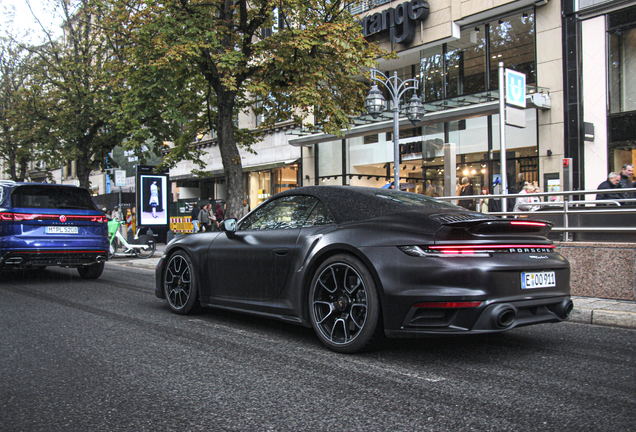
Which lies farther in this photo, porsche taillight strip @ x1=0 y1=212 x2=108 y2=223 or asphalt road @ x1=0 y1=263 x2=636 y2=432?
porsche taillight strip @ x1=0 y1=212 x2=108 y2=223

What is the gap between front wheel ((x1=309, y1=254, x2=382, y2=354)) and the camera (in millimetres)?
3834

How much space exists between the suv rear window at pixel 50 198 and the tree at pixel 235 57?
4114 millimetres

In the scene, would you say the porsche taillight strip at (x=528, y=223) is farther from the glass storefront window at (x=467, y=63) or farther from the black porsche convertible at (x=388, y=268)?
the glass storefront window at (x=467, y=63)

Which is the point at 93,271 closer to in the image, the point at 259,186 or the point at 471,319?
the point at 471,319

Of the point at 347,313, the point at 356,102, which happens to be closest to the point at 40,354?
the point at 347,313

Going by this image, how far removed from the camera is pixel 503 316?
11.7 ft

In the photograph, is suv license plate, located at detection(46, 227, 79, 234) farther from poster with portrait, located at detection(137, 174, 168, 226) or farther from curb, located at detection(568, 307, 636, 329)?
poster with portrait, located at detection(137, 174, 168, 226)

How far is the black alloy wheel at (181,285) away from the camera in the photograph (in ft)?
18.8

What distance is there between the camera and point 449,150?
13.2 m

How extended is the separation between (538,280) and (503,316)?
0.55m

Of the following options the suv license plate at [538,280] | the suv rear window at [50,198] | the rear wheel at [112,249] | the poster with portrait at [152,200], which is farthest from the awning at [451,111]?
the suv license plate at [538,280]

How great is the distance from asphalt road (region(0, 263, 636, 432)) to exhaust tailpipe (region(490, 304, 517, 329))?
0.33 meters

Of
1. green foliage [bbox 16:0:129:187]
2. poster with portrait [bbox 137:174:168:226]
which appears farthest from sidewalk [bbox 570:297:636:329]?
green foliage [bbox 16:0:129:187]

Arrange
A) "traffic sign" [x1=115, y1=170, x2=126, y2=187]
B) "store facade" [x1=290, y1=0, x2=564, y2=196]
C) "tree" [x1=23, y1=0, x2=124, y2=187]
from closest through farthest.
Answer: "store facade" [x1=290, y1=0, x2=564, y2=196]
"traffic sign" [x1=115, y1=170, x2=126, y2=187]
"tree" [x1=23, y1=0, x2=124, y2=187]
